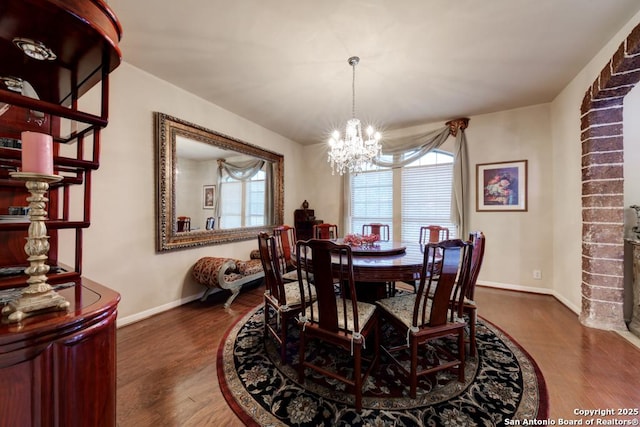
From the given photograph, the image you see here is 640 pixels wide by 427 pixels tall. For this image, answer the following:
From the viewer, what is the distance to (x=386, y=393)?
64.3 inches

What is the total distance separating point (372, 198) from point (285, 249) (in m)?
2.51

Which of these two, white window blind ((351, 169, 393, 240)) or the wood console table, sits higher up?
white window blind ((351, 169, 393, 240))

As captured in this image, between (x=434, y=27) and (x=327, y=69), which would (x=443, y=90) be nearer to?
(x=434, y=27)

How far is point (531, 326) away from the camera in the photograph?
8.41 ft

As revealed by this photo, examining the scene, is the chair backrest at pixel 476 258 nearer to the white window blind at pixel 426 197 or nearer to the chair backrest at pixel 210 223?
the white window blind at pixel 426 197

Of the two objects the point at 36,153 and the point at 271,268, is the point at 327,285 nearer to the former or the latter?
the point at 271,268

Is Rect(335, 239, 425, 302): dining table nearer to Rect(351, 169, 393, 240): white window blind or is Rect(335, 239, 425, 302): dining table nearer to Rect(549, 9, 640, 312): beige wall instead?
Rect(549, 9, 640, 312): beige wall

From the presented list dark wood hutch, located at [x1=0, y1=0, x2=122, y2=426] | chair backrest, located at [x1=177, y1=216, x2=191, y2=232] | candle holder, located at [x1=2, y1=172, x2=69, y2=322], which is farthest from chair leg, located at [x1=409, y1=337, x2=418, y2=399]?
chair backrest, located at [x1=177, y1=216, x2=191, y2=232]

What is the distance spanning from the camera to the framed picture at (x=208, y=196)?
3507mm

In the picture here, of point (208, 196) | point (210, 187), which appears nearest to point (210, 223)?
point (208, 196)

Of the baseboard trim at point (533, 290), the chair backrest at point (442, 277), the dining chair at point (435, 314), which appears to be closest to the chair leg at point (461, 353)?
the dining chair at point (435, 314)

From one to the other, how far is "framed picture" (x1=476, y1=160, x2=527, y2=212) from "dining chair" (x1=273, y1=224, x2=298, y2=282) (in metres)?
3.07

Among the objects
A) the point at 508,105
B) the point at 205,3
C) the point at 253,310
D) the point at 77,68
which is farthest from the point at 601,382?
the point at 205,3

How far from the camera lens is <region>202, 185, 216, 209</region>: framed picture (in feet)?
11.5
